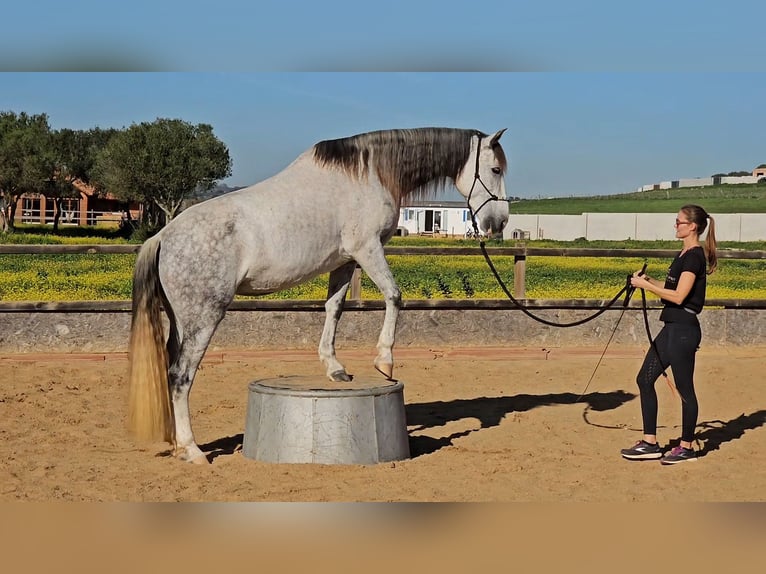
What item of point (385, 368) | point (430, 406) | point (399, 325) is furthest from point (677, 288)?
point (399, 325)

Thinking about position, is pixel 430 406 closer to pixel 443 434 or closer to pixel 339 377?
pixel 443 434

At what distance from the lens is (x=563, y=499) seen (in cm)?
500

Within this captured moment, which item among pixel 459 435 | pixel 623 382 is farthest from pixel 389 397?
pixel 623 382

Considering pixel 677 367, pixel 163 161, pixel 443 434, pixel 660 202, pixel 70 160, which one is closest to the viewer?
pixel 677 367

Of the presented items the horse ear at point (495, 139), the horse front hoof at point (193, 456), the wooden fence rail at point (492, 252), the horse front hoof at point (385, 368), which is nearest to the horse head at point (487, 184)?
the horse ear at point (495, 139)

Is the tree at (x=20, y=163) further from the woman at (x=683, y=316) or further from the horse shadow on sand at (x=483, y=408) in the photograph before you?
the woman at (x=683, y=316)

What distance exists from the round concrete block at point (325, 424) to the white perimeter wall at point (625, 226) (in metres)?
45.1

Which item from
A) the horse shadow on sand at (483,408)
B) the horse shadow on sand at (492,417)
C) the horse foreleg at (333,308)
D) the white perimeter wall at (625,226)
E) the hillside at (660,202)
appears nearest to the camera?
the horse foreleg at (333,308)

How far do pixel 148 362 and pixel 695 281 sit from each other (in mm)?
3564

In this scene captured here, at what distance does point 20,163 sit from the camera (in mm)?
53500

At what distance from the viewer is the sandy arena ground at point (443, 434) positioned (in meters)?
5.18

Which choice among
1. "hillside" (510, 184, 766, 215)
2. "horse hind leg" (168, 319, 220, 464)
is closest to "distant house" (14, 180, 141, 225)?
"hillside" (510, 184, 766, 215)

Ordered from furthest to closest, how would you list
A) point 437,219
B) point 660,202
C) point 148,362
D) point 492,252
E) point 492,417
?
point 437,219 < point 660,202 < point 492,252 < point 492,417 < point 148,362

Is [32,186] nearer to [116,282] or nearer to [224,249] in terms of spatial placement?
[116,282]
